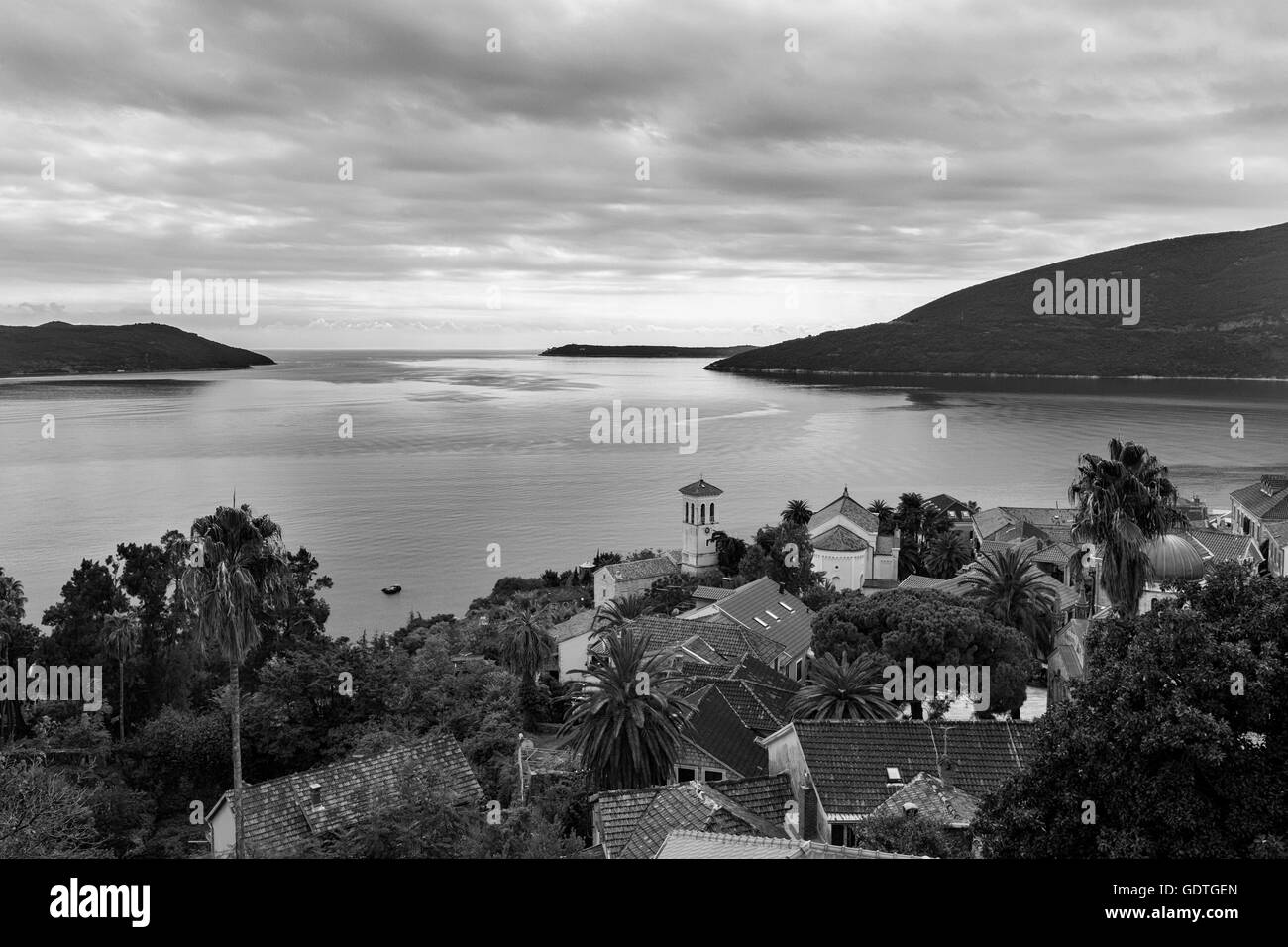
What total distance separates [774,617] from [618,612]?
855 centimetres

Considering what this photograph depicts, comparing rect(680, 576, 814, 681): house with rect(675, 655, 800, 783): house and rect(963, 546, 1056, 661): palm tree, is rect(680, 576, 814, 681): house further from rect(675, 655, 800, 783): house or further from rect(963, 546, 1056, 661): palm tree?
rect(675, 655, 800, 783): house

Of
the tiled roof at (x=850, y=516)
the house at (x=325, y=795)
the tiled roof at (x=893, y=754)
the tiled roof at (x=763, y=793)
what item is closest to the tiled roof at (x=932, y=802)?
the tiled roof at (x=893, y=754)

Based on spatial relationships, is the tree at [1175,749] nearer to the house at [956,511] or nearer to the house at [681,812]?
the house at [681,812]

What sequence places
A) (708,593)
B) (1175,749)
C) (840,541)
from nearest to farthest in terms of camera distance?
(1175,749)
(708,593)
(840,541)

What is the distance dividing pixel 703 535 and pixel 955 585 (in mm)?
26210

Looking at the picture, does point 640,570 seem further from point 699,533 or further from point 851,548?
point 851,548

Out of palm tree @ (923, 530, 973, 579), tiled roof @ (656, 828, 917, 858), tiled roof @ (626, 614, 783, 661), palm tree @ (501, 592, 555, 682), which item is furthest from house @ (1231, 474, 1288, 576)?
tiled roof @ (656, 828, 917, 858)

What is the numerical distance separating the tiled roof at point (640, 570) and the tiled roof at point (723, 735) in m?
35.4

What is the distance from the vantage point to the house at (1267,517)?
56.0 metres

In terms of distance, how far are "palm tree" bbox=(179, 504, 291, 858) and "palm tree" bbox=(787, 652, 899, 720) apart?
15984 mm

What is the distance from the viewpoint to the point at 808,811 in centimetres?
2269

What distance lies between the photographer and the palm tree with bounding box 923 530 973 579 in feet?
→ 239

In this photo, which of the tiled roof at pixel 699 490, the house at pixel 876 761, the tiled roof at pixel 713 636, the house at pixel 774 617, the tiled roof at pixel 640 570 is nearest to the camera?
the house at pixel 876 761

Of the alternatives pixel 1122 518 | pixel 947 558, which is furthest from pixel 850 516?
pixel 1122 518
